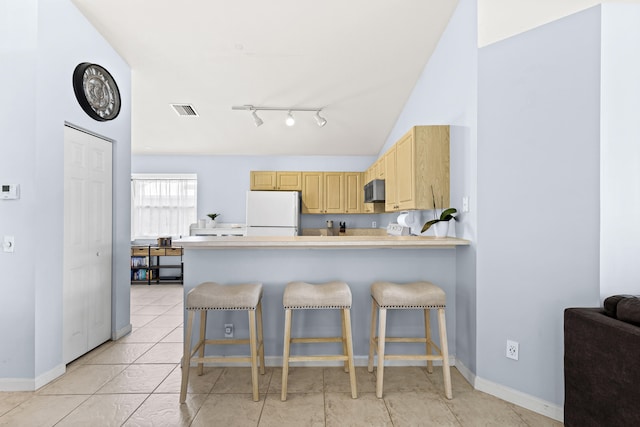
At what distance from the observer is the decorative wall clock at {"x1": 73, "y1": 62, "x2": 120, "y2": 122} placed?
2.51m

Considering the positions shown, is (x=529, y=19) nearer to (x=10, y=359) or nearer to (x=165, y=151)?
(x=10, y=359)

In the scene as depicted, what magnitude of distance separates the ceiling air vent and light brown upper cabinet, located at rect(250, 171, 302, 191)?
145 cm

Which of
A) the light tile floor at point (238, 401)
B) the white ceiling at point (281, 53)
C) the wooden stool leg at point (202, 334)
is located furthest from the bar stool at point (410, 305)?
the white ceiling at point (281, 53)

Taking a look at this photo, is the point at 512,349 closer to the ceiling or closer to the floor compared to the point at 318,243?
closer to the floor

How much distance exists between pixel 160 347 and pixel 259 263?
4.19 ft

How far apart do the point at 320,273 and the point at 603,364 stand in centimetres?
164

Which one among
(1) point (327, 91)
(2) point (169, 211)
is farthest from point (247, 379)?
(2) point (169, 211)

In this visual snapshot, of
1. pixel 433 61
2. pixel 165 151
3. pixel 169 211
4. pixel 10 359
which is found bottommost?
pixel 10 359

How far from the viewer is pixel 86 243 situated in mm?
2643

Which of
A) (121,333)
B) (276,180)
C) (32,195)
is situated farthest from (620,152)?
(276,180)

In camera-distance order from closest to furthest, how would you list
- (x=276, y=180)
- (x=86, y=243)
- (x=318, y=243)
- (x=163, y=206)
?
(x=318, y=243), (x=86, y=243), (x=276, y=180), (x=163, y=206)

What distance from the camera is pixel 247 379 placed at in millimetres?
2250

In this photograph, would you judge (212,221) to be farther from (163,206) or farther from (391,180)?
(391,180)

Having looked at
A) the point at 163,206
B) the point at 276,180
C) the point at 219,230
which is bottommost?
the point at 219,230
